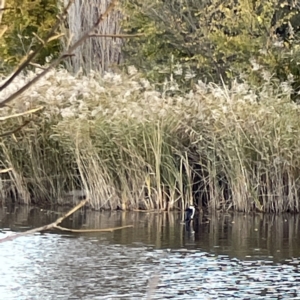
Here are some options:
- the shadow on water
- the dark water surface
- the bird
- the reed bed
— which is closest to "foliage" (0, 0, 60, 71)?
→ the reed bed

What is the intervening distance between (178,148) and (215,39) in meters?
3.21

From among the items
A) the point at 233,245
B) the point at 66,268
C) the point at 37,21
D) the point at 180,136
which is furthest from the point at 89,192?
the point at 37,21

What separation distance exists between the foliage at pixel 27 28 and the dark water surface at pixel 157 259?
11512mm

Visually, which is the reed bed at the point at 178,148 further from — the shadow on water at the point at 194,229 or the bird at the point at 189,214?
the bird at the point at 189,214

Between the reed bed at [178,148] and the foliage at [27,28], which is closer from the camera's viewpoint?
the reed bed at [178,148]

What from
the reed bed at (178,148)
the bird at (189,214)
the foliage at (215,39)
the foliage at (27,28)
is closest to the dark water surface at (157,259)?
the bird at (189,214)

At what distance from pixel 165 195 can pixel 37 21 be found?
43.6ft

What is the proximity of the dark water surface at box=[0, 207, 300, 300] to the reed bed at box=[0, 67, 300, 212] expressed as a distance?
494 mm

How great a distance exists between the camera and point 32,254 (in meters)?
10.2

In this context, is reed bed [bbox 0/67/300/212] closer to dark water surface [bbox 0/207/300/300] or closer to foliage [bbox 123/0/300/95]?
dark water surface [bbox 0/207/300/300]

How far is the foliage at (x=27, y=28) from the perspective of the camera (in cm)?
2436

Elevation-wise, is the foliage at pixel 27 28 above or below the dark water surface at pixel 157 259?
above

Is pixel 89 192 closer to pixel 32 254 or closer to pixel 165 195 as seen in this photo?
pixel 165 195

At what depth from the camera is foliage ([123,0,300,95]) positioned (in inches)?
639
